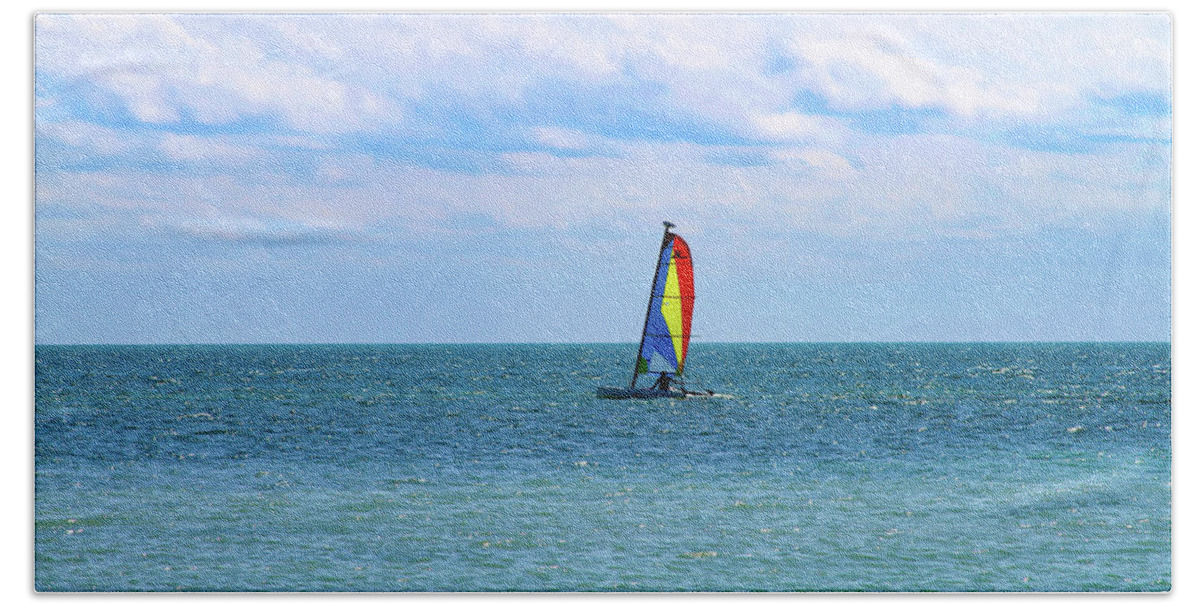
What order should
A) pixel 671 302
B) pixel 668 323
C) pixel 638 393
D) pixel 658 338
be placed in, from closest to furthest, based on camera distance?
pixel 671 302 → pixel 668 323 → pixel 658 338 → pixel 638 393

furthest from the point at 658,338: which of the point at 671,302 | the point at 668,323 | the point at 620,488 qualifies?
the point at 620,488

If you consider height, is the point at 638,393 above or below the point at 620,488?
above

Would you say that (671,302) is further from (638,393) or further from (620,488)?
(638,393)

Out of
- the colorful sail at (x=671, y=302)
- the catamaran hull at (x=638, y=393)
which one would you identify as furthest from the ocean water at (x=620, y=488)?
the colorful sail at (x=671, y=302)

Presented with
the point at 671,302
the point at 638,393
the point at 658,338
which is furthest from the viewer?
the point at 638,393

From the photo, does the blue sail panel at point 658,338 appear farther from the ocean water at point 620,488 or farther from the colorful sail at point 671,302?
the ocean water at point 620,488

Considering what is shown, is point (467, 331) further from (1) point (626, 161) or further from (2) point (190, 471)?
(2) point (190, 471)

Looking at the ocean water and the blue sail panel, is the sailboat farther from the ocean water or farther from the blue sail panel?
the ocean water
